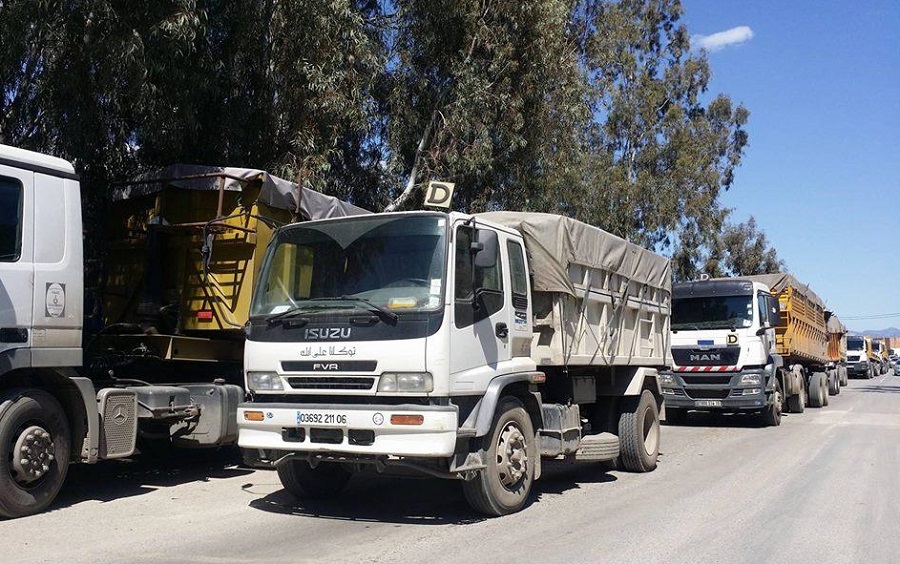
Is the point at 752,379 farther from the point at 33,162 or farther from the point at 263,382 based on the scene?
the point at 33,162

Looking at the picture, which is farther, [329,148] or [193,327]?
[329,148]

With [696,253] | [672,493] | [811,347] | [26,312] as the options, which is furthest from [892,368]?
[26,312]

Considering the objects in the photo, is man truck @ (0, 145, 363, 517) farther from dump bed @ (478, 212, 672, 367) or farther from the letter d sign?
dump bed @ (478, 212, 672, 367)

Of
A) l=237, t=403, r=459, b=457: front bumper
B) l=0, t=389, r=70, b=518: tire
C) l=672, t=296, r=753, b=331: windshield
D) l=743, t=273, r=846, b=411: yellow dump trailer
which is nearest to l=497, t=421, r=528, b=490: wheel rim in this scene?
l=237, t=403, r=459, b=457: front bumper

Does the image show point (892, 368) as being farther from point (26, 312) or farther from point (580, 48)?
point (26, 312)

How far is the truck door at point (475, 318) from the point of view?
6.46 metres

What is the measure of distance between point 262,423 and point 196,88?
6376mm

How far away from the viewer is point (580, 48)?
23.7m

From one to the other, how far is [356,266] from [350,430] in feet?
4.61

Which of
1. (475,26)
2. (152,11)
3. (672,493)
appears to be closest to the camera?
(672,493)

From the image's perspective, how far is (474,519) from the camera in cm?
696

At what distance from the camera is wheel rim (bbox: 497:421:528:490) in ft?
22.8

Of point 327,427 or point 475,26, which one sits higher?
point 475,26

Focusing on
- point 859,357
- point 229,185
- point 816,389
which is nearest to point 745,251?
point 859,357
